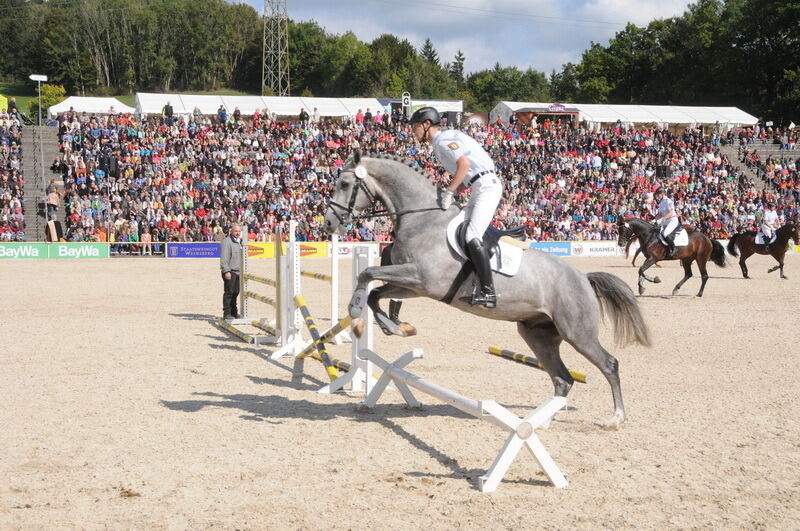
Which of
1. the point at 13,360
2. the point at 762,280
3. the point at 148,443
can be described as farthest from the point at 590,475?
the point at 762,280

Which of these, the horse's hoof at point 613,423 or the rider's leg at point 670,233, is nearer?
the horse's hoof at point 613,423

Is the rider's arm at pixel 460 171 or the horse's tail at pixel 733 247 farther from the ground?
the rider's arm at pixel 460 171

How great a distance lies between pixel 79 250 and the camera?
28.8 metres

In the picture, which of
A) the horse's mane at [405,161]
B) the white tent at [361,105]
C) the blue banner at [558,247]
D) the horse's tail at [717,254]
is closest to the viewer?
the horse's mane at [405,161]

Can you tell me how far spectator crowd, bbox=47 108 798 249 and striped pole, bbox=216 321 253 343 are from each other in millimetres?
14810

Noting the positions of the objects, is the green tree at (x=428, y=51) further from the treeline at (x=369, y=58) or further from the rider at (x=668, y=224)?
the rider at (x=668, y=224)

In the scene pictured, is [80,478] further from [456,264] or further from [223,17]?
[223,17]

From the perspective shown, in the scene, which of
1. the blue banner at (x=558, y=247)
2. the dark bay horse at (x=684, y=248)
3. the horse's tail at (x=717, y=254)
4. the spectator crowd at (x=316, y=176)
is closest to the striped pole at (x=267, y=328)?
the dark bay horse at (x=684, y=248)

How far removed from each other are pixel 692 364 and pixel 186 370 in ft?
21.6

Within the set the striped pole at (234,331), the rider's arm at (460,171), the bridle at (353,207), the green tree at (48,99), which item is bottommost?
the striped pole at (234,331)

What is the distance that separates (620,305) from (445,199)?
2.02 m

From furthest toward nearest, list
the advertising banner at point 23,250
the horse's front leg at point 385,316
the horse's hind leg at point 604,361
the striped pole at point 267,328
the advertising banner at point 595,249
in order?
the advertising banner at point 595,249, the advertising banner at point 23,250, the striped pole at point 267,328, the horse's hind leg at point 604,361, the horse's front leg at point 385,316

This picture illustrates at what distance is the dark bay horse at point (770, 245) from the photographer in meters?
23.2

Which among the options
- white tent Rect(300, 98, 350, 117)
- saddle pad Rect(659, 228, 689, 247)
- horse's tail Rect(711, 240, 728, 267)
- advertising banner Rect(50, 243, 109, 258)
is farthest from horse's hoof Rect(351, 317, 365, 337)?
white tent Rect(300, 98, 350, 117)
